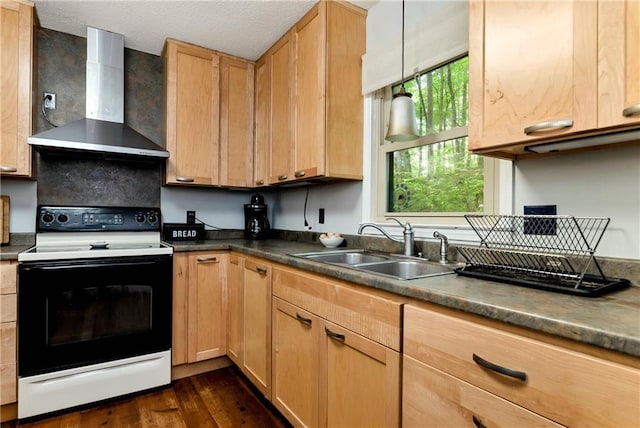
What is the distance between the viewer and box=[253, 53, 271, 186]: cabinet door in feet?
8.71

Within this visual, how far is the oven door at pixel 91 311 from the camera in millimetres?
1799

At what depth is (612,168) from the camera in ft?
3.72

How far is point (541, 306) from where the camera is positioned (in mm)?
814

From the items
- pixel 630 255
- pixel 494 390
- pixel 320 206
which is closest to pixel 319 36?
pixel 320 206

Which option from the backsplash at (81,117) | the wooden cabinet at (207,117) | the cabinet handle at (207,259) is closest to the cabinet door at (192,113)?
the wooden cabinet at (207,117)

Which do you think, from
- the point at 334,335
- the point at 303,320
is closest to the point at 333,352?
the point at 334,335

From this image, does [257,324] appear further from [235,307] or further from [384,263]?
[384,263]

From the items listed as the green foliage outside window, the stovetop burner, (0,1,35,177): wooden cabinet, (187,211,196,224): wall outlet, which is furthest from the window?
(0,1,35,177): wooden cabinet

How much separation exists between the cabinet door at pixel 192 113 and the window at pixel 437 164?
1370 mm

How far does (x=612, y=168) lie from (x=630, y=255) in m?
0.29

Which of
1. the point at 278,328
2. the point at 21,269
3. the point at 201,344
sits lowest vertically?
the point at 201,344

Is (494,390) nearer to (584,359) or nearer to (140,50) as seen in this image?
(584,359)

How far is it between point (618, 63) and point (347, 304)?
3.55 feet

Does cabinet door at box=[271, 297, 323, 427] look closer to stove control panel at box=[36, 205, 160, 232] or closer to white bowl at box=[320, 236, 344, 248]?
white bowl at box=[320, 236, 344, 248]
